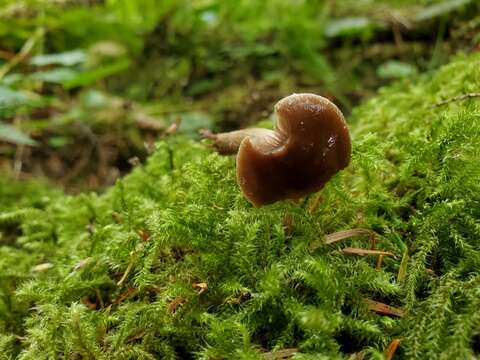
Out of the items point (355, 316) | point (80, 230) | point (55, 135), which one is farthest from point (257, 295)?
point (55, 135)

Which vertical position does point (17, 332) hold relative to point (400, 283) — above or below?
below

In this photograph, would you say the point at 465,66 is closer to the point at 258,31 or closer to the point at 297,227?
the point at 297,227

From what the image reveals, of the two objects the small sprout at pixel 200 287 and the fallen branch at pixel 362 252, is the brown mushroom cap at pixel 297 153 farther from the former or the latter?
the small sprout at pixel 200 287

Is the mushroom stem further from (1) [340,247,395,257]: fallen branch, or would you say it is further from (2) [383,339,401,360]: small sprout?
(2) [383,339,401,360]: small sprout

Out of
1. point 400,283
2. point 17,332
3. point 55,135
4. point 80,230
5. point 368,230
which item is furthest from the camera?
point 55,135

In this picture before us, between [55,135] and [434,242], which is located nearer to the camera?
[434,242]

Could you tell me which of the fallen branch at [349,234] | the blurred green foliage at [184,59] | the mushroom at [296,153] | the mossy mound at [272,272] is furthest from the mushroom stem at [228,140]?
the blurred green foliage at [184,59]

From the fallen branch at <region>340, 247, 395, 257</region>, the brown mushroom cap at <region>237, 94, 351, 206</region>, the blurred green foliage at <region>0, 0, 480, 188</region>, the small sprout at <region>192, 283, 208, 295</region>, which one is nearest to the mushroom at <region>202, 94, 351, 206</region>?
the brown mushroom cap at <region>237, 94, 351, 206</region>

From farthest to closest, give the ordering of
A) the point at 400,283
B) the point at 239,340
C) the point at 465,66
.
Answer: the point at 465,66 → the point at 400,283 → the point at 239,340
